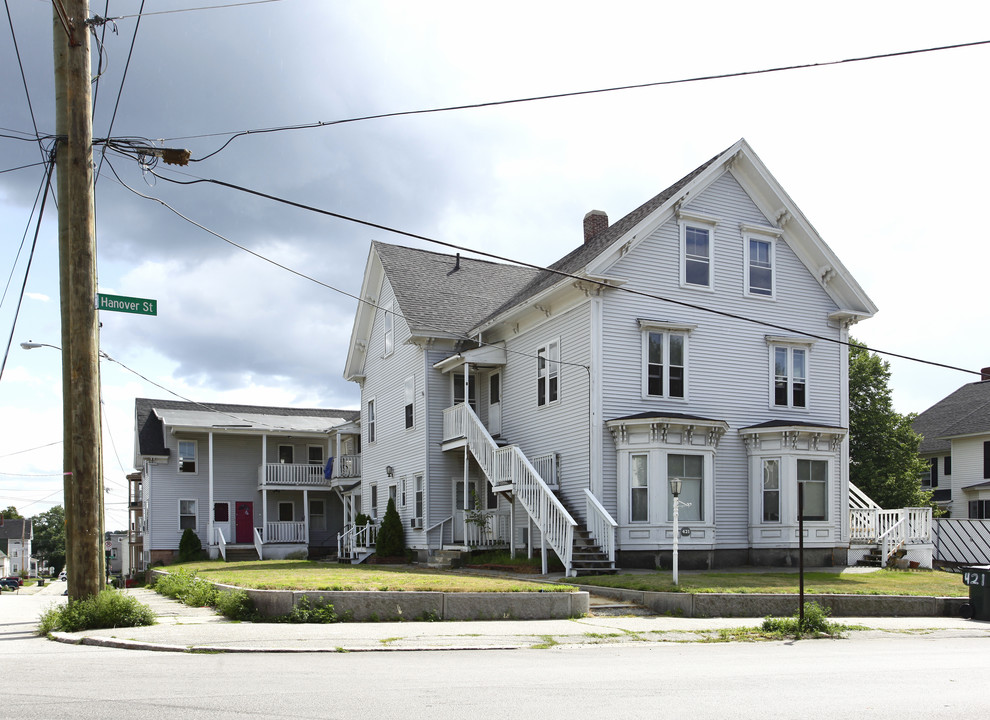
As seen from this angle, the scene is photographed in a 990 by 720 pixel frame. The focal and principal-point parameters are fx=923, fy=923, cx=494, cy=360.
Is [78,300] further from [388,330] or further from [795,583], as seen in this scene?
[388,330]

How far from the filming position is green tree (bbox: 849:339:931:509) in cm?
4197

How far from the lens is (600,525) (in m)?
22.4

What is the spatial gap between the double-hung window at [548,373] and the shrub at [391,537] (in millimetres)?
7457

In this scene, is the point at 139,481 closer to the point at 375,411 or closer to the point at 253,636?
the point at 375,411

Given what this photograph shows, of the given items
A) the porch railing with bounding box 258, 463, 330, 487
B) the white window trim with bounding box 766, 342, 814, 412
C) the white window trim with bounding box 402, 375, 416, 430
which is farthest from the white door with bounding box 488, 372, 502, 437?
the porch railing with bounding box 258, 463, 330, 487

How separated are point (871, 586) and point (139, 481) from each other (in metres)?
42.6

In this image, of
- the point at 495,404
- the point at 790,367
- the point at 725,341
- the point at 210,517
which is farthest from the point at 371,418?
the point at 790,367

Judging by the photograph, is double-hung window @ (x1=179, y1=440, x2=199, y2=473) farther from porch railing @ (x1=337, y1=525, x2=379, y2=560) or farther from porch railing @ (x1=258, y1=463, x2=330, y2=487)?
porch railing @ (x1=337, y1=525, x2=379, y2=560)

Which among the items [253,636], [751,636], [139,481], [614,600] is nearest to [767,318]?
[614,600]

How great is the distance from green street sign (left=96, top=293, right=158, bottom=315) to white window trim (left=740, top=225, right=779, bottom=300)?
57.0 feet

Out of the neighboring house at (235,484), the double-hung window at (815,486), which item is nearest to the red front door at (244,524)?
the neighboring house at (235,484)

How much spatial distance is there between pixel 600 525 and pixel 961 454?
32.9m

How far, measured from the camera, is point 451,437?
93.9 feet

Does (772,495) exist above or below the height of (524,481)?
below
